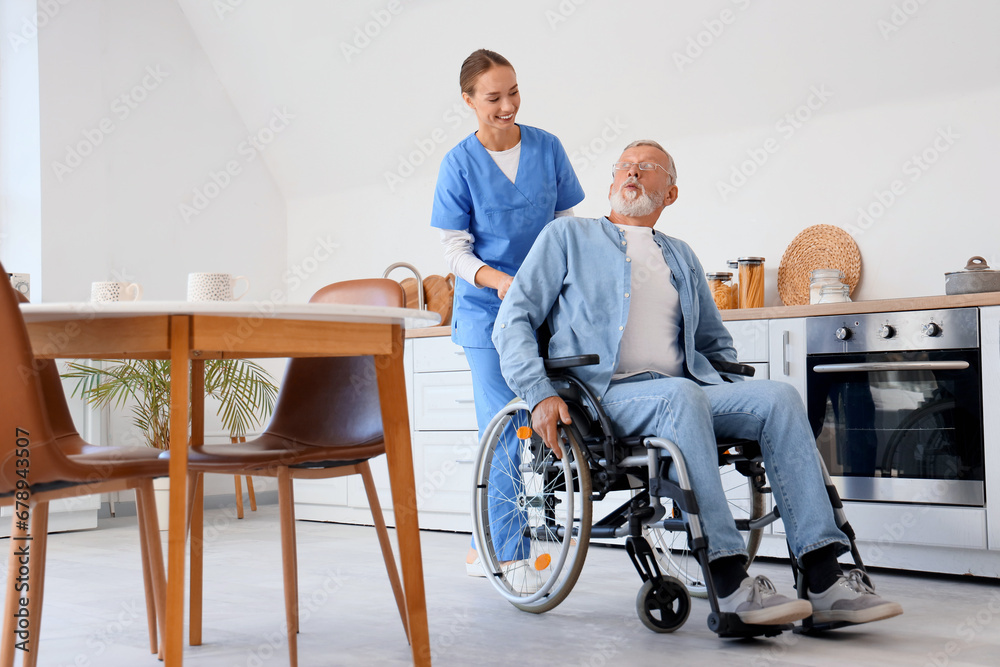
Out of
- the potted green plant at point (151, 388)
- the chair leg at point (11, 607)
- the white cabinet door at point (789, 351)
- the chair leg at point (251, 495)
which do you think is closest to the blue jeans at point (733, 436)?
the white cabinet door at point (789, 351)

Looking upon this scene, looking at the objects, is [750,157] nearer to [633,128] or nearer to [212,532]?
[633,128]

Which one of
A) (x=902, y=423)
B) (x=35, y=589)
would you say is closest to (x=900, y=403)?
(x=902, y=423)

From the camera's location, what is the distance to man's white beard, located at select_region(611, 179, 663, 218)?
241 cm

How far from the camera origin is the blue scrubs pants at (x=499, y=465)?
2547 mm

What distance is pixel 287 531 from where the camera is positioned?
79.0 inches

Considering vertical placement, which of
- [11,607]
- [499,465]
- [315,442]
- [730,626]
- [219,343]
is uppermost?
[219,343]

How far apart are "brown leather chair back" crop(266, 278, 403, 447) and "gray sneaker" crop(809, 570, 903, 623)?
106 cm

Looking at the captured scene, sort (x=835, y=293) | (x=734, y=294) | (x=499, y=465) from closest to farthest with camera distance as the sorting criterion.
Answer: (x=499, y=465), (x=835, y=293), (x=734, y=294)

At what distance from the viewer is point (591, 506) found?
205cm

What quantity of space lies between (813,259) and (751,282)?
0.84 feet

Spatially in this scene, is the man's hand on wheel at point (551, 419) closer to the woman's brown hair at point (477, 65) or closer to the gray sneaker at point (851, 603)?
the gray sneaker at point (851, 603)

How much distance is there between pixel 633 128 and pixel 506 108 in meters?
1.69

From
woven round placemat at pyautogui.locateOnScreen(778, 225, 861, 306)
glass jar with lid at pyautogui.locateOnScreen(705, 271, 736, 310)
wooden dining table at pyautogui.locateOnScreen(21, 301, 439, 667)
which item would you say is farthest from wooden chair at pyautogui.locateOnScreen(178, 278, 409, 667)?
woven round placemat at pyautogui.locateOnScreen(778, 225, 861, 306)

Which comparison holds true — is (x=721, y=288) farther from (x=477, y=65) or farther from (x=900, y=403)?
(x=477, y=65)
